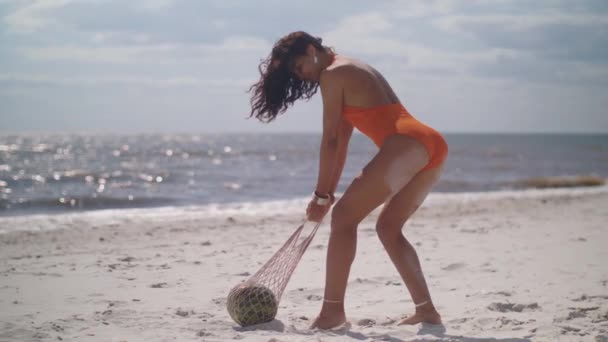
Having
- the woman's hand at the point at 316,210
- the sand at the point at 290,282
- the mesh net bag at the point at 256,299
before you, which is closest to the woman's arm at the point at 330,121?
the woman's hand at the point at 316,210

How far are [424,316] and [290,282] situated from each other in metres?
1.68

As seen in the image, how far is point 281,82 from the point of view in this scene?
3.84 meters

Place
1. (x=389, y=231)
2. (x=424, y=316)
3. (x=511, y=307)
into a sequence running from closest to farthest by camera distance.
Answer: (x=389, y=231), (x=424, y=316), (x=511, y=307)

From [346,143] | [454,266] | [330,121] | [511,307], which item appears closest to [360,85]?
[330,121]

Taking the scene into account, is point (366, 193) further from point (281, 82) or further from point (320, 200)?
point (281, 82)

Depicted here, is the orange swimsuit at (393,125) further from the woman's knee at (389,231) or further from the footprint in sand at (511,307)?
the footprint in sand at (511,307)

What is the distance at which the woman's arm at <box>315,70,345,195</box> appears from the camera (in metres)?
3.66

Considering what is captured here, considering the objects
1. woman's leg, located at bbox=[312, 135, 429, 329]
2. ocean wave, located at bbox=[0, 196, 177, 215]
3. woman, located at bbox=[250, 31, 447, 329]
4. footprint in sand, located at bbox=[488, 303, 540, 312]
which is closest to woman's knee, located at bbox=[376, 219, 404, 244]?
woman, located at bbox=[250, 31, 447, 329]

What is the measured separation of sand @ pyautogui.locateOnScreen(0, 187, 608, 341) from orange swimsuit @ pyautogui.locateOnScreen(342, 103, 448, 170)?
1129mm

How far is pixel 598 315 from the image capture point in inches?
163

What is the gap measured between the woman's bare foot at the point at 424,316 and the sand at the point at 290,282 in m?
0.06

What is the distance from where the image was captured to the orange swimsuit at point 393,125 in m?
3.67

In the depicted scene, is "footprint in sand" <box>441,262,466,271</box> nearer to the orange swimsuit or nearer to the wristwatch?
the orange swimsuit

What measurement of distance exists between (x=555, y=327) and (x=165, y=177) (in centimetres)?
1906
